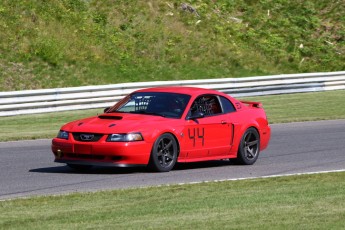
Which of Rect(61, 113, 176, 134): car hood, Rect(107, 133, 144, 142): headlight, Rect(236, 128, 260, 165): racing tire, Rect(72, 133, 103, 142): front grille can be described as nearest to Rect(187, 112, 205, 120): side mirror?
Rect(61, 113, 176, 134): car hood

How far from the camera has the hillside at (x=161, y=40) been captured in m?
29.6

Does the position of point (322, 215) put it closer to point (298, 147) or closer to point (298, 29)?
point (298, 147)

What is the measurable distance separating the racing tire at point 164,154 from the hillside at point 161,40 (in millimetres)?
13966

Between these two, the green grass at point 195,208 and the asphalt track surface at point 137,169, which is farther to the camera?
the asphalt track surface at point 137,169

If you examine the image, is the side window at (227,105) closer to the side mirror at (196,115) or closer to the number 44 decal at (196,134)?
the side mirror at (196,115)

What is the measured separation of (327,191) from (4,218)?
13.1 ft

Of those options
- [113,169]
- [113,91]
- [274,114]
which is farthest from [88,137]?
[113,91]

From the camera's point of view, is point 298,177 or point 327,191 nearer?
point 327,191

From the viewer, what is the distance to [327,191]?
1139 cm

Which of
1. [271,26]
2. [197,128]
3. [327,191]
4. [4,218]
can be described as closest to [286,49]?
[271,26]

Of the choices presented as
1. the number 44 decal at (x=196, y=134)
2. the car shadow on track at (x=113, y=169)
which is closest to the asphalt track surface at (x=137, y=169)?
the car shadow on track at (x=113, y=169)

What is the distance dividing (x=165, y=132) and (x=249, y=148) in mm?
2110

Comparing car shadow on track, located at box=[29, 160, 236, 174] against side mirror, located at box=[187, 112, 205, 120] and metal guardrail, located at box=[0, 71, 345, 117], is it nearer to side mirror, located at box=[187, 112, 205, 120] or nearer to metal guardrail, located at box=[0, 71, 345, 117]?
side mirror, located at box=[187, 112, 205, 120]

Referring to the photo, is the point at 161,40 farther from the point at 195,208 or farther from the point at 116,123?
the point at 195,208
